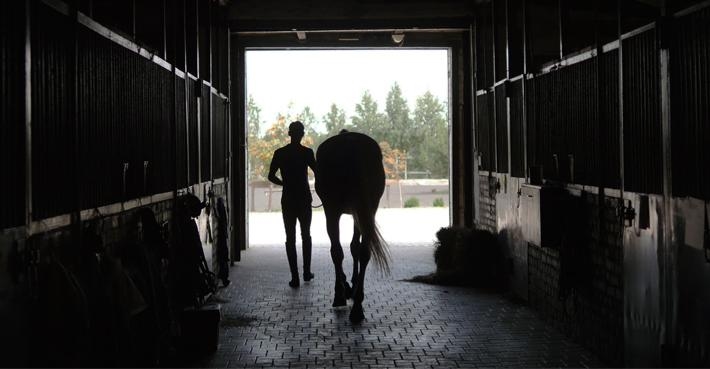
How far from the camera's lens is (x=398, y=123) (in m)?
36.7

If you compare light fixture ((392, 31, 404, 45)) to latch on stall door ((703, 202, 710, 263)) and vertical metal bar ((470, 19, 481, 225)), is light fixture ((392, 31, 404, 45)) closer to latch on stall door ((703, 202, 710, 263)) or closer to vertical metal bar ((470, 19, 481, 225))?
vertical metal bar ((470, 19, 481, 225))

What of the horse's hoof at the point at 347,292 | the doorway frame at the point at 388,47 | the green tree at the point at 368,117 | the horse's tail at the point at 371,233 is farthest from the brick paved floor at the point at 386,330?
the green tree at the point at 368,117

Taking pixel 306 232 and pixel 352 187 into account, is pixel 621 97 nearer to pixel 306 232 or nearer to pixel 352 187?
pixel 352 187

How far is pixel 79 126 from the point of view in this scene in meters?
3.99

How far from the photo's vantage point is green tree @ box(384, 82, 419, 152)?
120 feet

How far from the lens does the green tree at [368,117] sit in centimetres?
3684

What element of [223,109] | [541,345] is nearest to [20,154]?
[541,345]

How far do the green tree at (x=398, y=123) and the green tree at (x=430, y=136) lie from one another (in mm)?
335

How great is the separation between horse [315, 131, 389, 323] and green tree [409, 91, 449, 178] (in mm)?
29429

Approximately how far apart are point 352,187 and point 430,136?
3018cm

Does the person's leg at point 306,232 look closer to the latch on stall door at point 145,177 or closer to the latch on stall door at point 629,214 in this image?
the latch on stall door at point 145,177

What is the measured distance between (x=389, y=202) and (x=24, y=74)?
27.1 metres

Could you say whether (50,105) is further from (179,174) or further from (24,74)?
(179,174)

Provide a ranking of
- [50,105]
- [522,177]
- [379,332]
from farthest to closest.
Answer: [522,177]
[379,332]
[50,105]
